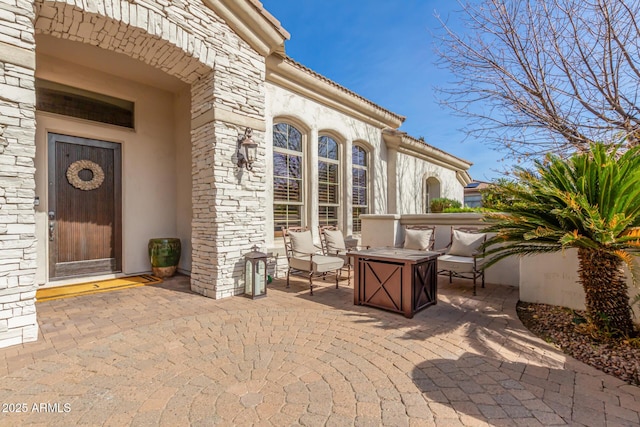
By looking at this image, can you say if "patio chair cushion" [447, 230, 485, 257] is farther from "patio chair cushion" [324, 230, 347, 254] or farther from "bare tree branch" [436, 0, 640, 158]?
"patio chair cushion" [324, 230, 347, 254]

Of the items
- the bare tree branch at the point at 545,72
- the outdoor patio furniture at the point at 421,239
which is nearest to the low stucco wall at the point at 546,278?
the outdoor patio furniture at the point at 421,239

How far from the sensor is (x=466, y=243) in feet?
17.8

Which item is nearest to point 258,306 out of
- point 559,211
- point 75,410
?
point 75,410

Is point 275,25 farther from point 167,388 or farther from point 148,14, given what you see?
point 167,388

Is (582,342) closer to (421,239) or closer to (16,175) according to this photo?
(421,239)

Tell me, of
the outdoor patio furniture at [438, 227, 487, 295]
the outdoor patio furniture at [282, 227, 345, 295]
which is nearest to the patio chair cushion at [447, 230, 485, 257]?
the outdoor patio furniture at [438, 227, 487, 295]

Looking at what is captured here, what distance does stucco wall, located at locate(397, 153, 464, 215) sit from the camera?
32.7 ft

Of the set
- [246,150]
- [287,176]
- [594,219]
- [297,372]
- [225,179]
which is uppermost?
[246,150]

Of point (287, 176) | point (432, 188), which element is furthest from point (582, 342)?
point (432, 188)

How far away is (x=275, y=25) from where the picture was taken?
517 cm

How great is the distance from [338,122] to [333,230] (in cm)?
297

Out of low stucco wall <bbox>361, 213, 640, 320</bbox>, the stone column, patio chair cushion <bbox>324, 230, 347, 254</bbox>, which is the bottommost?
low stucco wall <bbox>361, 213, 640, 320</bbox>

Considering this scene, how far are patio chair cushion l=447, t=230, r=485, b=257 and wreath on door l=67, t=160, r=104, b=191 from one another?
660 cm

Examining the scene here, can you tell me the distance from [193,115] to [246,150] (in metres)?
1.14
